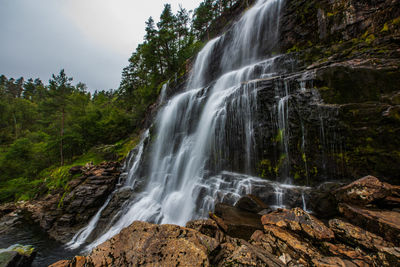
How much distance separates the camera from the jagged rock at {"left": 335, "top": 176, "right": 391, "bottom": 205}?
119 inches

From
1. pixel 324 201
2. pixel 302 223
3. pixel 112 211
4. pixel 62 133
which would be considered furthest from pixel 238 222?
pixel 62 133

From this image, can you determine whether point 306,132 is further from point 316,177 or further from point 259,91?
point 259,91

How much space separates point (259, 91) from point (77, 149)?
24.9m

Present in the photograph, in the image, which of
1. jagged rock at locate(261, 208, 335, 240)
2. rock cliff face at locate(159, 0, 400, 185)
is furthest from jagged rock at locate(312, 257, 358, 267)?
rock cliff face at locate(159, 0, 400, 185)

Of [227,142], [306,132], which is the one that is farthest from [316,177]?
[227,142]

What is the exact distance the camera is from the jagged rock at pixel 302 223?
2525mm

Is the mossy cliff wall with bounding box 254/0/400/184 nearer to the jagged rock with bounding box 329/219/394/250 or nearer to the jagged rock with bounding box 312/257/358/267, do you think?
the jagged rock with bounding box 329/219/394/250

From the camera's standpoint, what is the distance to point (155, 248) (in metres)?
2.50

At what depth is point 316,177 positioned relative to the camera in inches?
187

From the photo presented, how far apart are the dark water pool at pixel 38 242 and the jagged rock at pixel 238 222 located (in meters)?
7.16

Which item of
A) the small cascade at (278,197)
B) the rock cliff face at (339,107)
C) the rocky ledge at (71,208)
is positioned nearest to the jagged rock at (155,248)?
the small cascade at (278,197)

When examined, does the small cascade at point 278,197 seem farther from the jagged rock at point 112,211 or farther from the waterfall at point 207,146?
the jagged rock at point 112,211

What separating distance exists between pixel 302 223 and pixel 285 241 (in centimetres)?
52

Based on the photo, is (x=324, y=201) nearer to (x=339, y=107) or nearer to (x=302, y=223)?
(x=302, y=223)
